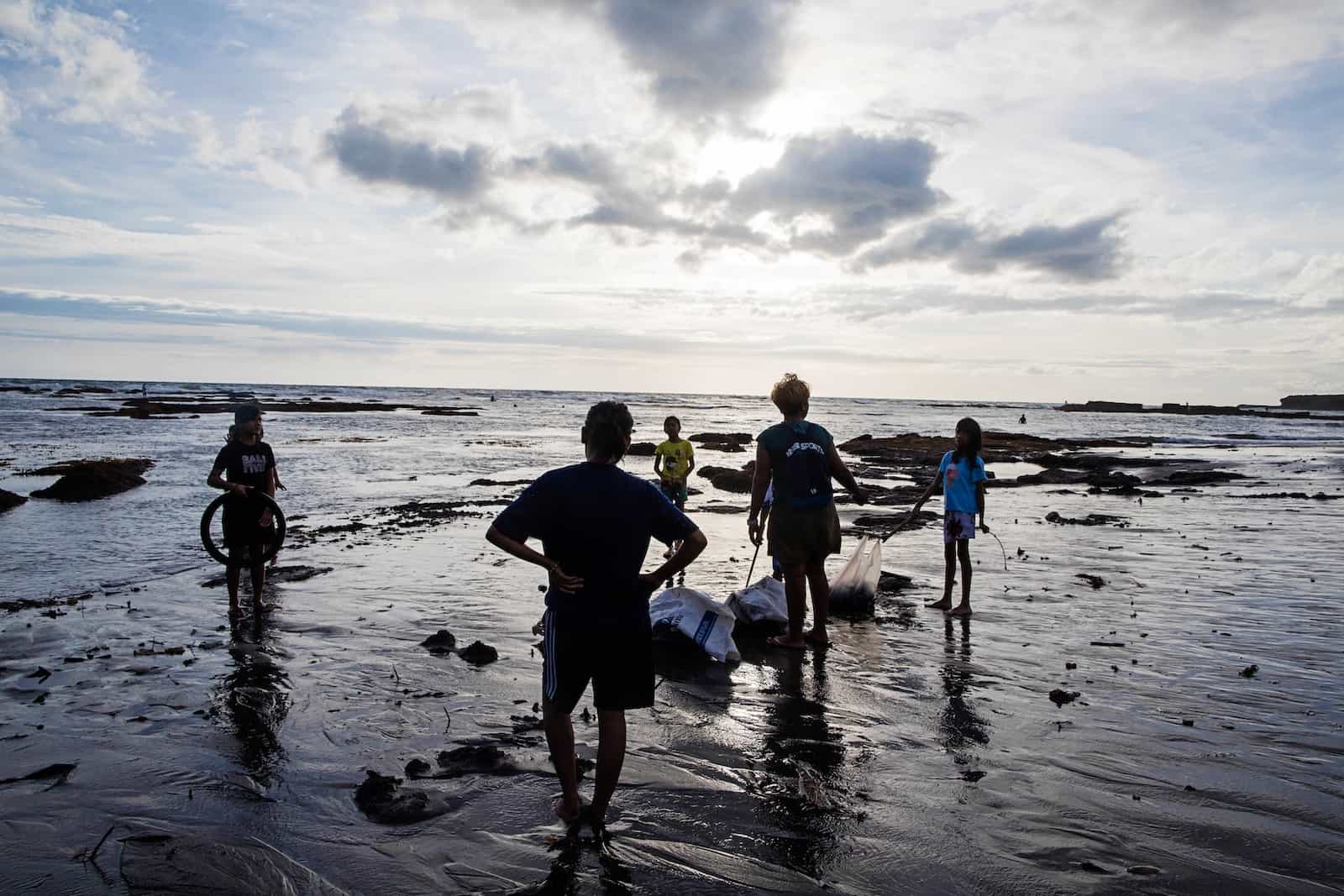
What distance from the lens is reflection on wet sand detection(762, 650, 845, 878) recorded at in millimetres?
3913

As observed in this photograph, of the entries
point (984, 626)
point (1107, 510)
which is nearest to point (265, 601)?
point (984, 626)

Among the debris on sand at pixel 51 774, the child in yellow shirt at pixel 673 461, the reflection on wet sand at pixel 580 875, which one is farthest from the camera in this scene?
the child in yellow shirt at pixel 673 461

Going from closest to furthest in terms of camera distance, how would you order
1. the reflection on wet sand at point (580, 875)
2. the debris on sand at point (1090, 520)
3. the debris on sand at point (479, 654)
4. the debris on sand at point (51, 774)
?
1. the reflection on wet sand at point (580, 875)
2. the debris on sand at point (51, 774)
3. the debris on sand at point (479, 654)
4. the debris on sand at point (1090, 520)

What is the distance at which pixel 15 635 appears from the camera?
748 cm

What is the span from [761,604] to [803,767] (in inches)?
120

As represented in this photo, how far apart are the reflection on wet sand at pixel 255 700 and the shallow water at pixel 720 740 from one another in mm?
31

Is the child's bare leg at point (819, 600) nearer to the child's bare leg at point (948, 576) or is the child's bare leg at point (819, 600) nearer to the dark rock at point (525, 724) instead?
the child's bare leg at point (948, 576)

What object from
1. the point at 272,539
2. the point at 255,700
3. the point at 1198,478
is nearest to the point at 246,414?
the point at 272,539

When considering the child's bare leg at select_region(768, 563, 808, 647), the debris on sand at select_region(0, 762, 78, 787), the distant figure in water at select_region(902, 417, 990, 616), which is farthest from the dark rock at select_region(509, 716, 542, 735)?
the distant figure in water at select_region(902, 417, 990, 616)

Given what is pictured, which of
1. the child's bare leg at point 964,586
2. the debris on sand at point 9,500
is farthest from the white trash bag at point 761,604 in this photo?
the debris on sand at point 9,500

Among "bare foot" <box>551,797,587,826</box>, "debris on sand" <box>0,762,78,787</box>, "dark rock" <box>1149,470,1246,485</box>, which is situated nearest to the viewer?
"bare foot" <box>551,797,587,826</box>

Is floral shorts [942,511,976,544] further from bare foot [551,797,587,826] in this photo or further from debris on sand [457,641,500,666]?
bare foot [551,797,587,826]

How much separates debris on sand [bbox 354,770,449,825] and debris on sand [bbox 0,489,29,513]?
51.1 feet

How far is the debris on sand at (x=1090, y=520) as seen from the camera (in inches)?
628
